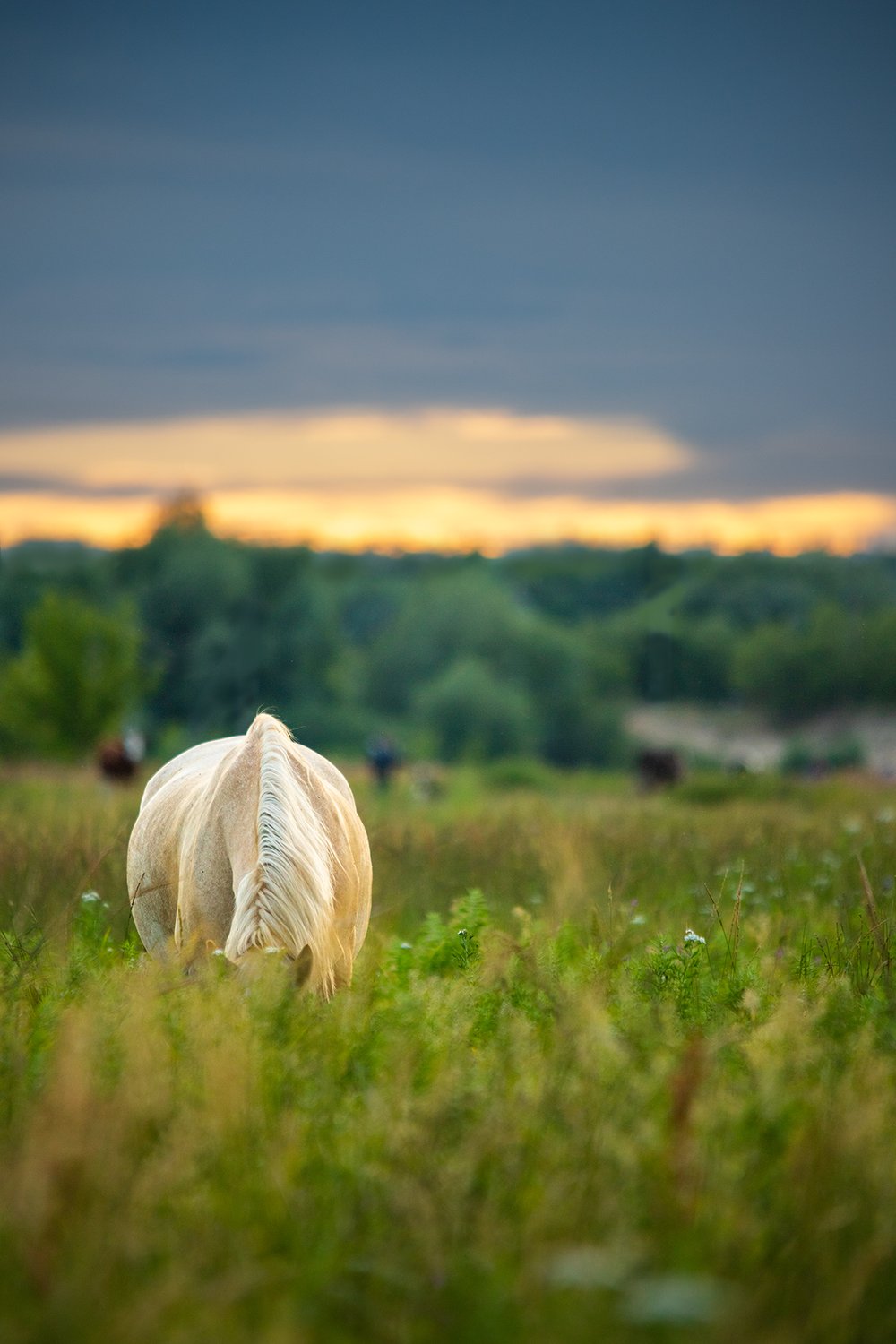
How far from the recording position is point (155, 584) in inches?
2450

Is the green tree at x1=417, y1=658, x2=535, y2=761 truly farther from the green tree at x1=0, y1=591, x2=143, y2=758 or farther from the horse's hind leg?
the horse's hind leg

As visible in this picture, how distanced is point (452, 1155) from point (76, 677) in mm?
49436

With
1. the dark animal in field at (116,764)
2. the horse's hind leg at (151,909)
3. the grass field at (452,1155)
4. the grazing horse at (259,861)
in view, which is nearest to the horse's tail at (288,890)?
the grazing horse at (259,861)

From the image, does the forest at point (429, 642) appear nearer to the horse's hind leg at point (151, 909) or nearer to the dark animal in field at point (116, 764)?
the dark animal in field at point (116, 764)

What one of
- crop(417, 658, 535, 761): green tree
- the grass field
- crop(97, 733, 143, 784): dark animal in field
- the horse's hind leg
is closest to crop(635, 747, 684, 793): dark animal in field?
crop(97, 733, 143, 784): dark animal in field

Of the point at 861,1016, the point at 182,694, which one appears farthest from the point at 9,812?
the point at 182,694

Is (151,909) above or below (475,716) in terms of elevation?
above

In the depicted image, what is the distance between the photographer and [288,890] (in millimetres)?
3664

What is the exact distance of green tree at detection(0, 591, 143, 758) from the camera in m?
49.2

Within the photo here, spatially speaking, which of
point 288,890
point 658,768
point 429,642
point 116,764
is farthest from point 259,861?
point 429,642

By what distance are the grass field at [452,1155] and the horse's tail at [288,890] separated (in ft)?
0.49

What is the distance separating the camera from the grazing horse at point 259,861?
3.62m

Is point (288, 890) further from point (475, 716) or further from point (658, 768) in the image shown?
point (475, 716)

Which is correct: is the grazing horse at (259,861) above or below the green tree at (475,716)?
above
